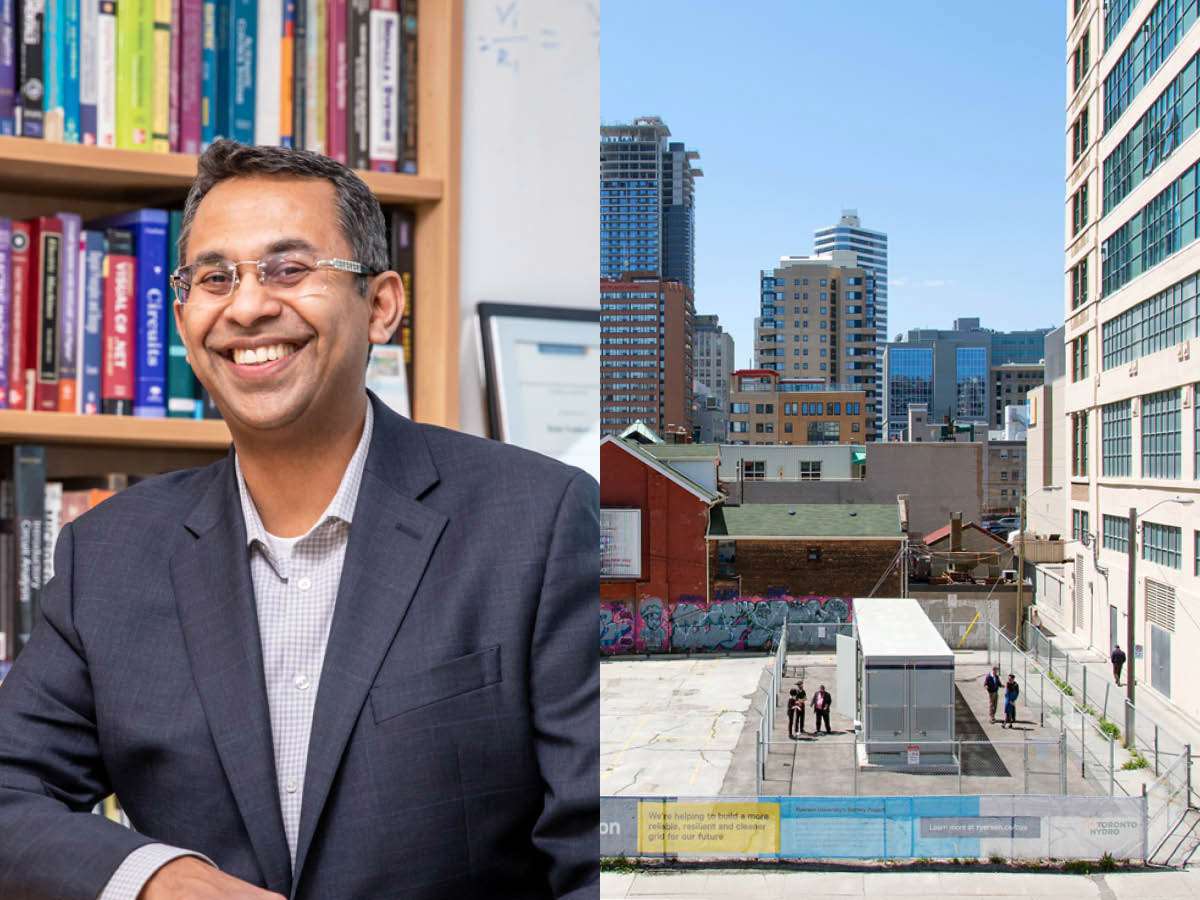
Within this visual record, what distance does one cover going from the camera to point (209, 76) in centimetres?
174

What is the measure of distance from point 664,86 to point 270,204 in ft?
15.1

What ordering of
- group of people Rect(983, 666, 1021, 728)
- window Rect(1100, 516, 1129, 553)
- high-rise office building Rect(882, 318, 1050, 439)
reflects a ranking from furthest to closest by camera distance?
group of people Rect(983, 666, 1021, 728)
high-rise office building Rect(882, 318, 1050, 439)
window Rect(1100, 516, 1129, 553)

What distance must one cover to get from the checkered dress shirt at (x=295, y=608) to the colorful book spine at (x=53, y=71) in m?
0.64

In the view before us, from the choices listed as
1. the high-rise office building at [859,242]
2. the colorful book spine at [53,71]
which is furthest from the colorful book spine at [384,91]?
the high-rise office building at [859,242]

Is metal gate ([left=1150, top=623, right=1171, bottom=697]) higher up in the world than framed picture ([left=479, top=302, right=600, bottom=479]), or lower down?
lower down

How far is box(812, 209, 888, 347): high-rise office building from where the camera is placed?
15.5 ft

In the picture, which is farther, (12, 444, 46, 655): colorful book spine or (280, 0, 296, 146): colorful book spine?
(280, 0, 296, 146): colorful book spine

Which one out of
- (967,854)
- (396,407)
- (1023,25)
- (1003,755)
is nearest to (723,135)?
(1023,25)

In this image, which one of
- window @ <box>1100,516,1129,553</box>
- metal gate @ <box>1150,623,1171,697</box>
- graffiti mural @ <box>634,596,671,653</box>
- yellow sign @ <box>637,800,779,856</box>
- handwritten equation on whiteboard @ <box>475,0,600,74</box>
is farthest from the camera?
yellow sign @ <box>637,800,779,856</box>

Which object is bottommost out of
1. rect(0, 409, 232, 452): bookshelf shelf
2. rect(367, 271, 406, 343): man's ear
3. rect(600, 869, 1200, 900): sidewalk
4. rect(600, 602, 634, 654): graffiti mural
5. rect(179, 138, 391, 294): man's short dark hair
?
rect(600, 869, 1200, 900): sidewalk

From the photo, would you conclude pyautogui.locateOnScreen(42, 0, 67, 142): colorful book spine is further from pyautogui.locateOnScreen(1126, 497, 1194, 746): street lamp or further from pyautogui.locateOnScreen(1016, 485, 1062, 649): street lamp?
pyautogui.locateOnScreen(1016, 485, 1062, 649): street lamp

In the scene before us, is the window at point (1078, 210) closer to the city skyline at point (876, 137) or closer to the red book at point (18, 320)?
the city skyline at point (876, 137)

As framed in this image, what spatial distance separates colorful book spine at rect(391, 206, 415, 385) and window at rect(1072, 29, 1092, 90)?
2.91 metres

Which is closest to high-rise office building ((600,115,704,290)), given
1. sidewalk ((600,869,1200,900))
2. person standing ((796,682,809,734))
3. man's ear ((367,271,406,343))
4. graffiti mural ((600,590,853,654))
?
graffiti mural ((600,590,853,654))
